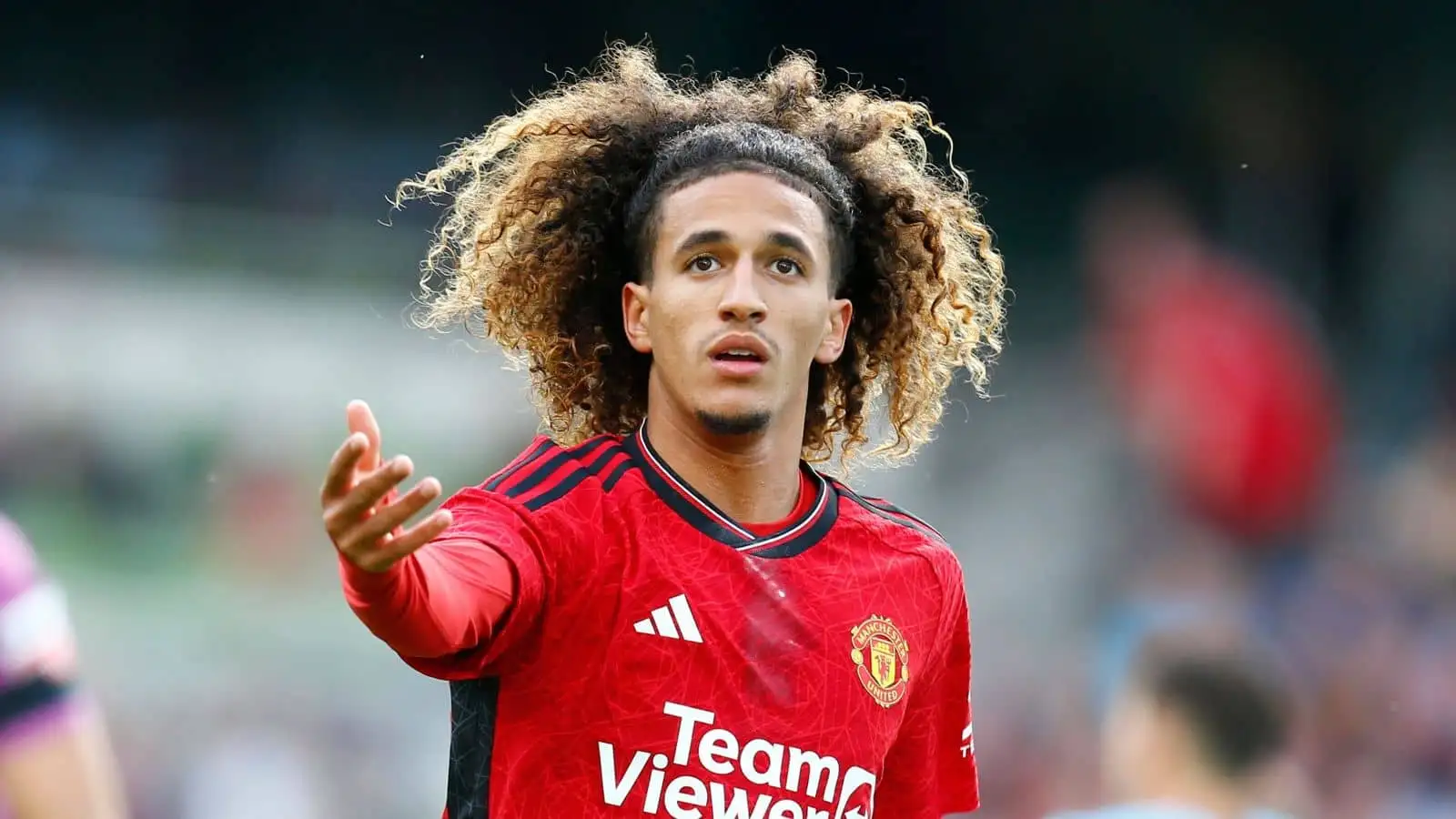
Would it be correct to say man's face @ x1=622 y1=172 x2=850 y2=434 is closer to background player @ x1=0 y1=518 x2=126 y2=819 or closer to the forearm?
the forearm

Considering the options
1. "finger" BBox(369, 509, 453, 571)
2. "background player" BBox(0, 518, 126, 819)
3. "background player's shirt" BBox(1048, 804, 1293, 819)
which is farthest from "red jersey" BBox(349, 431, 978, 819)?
"background player's shirt" BBox(1048, 804, 1293, 819)

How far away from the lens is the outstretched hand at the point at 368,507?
2014 millimetres

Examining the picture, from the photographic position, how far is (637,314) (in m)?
3.06

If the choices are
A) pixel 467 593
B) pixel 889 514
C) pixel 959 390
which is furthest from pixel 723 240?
pixel 959 390

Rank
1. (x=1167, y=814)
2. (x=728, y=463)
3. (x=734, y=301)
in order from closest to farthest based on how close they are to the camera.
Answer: (x=734, y=301), (x=728, y=463), (x=1167, y=814)

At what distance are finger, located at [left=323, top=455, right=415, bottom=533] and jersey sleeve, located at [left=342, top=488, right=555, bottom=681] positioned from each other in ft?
0.23

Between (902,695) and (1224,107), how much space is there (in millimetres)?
5743

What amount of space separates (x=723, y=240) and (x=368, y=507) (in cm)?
106

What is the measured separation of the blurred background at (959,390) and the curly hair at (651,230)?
111 inches

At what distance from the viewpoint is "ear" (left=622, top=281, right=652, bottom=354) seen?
3031 mm

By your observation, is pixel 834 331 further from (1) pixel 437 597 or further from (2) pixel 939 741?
(1) pixel 437 597

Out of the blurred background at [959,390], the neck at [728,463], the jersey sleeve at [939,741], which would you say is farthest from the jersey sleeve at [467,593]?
the blurred background at [959,390]

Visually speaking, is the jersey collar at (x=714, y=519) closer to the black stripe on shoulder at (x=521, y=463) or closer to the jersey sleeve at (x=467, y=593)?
the black stripe on shoulder at (x=521, y=463)

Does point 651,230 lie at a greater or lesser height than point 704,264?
greater
